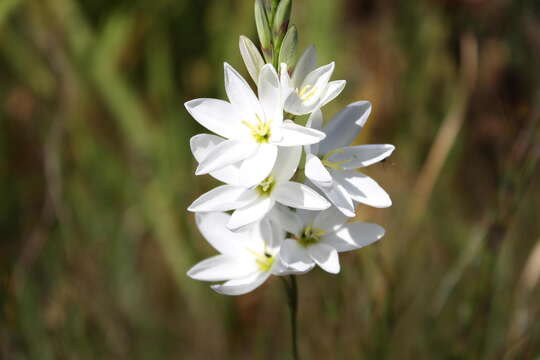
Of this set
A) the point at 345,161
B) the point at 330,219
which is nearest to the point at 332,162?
the point at 345,161

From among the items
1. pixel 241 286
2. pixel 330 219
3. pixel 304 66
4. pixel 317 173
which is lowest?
pixel 241 286

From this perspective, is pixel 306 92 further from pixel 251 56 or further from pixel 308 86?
pixel 251 56

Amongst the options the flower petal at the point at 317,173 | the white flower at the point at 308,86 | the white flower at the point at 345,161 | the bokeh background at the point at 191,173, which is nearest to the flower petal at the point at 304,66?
→ the white flower at the point at 308,86

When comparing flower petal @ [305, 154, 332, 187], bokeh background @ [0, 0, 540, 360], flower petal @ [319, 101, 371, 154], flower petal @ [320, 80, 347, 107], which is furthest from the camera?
bokeh background @ [0, 0, 540, 360]

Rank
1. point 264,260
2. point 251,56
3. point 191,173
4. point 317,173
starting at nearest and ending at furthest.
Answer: point 317,173, point 251,56, point 264,260, point 191,173

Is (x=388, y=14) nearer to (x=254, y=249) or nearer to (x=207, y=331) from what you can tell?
(x=207, y=331)

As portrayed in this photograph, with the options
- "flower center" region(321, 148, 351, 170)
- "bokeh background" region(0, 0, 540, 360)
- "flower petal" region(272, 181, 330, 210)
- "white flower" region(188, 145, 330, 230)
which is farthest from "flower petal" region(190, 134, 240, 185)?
"bokeh background" region(0, 0, 540, 360)

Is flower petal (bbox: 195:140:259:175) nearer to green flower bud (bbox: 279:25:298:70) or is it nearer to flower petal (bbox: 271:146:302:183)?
flower petal (bbox: 271:146:302:183)
